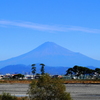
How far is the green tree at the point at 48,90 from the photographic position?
90.7 ft

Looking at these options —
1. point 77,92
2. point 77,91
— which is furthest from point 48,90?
point 77,91

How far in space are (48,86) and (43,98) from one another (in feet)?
3.42

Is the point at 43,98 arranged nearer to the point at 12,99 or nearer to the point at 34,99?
the point at 34,99

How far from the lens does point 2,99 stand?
30.3 meters

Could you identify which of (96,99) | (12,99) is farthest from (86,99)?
Answer: (12,99)

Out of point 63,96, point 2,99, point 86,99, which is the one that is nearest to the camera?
point 63,96

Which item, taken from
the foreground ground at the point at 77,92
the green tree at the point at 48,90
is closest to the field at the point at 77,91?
the foreground ground at the point at 77,92

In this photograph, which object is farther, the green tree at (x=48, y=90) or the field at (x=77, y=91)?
the field at (x=77, y=91)

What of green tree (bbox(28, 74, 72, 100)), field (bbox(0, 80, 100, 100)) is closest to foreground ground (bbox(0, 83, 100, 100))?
field (bbox(0, 80, 100, 100))

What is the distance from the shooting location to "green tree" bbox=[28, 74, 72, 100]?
2764 centimetres

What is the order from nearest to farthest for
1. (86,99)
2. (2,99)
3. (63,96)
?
(63,96) → (2,99) → (86,99)

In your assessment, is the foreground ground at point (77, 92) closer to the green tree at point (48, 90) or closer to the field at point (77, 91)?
the field at point (77, 91)

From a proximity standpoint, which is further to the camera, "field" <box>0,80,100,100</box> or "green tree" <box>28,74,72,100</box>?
"field" <box>0,80,100,100</box>

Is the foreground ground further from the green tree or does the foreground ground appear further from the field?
the green tree
